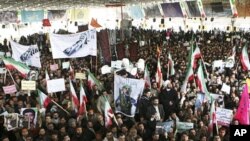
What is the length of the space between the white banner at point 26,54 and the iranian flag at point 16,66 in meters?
0.67

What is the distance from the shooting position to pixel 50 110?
11.9 m

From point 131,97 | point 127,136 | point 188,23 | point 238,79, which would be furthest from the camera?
point 188,23

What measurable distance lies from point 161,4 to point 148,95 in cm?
3475

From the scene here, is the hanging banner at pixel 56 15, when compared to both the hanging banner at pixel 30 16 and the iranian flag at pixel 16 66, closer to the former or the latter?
the hanging banner at pixel 30 16

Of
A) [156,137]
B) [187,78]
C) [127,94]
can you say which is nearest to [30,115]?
[127,94]

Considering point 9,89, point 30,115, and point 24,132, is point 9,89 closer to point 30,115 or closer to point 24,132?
point 30,115

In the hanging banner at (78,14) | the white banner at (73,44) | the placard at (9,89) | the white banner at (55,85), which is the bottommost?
the hanging banner at (78,14)

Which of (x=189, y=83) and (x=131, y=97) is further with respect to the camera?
(x=189, y=83)

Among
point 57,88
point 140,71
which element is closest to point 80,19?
point 140,71

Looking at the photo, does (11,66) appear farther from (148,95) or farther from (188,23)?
(188,23)

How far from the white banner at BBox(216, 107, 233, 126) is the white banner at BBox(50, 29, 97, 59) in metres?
5.32

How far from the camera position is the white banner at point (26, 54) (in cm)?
1565

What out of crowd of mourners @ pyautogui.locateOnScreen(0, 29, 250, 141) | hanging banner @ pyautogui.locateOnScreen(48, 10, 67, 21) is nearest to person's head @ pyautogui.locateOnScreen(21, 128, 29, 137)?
crowd of mourners @ pyautogui.locateOnScreen(0, 29, 250, 141)

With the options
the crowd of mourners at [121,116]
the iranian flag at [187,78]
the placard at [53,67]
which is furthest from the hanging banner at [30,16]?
the iranian flag at [187,78]
